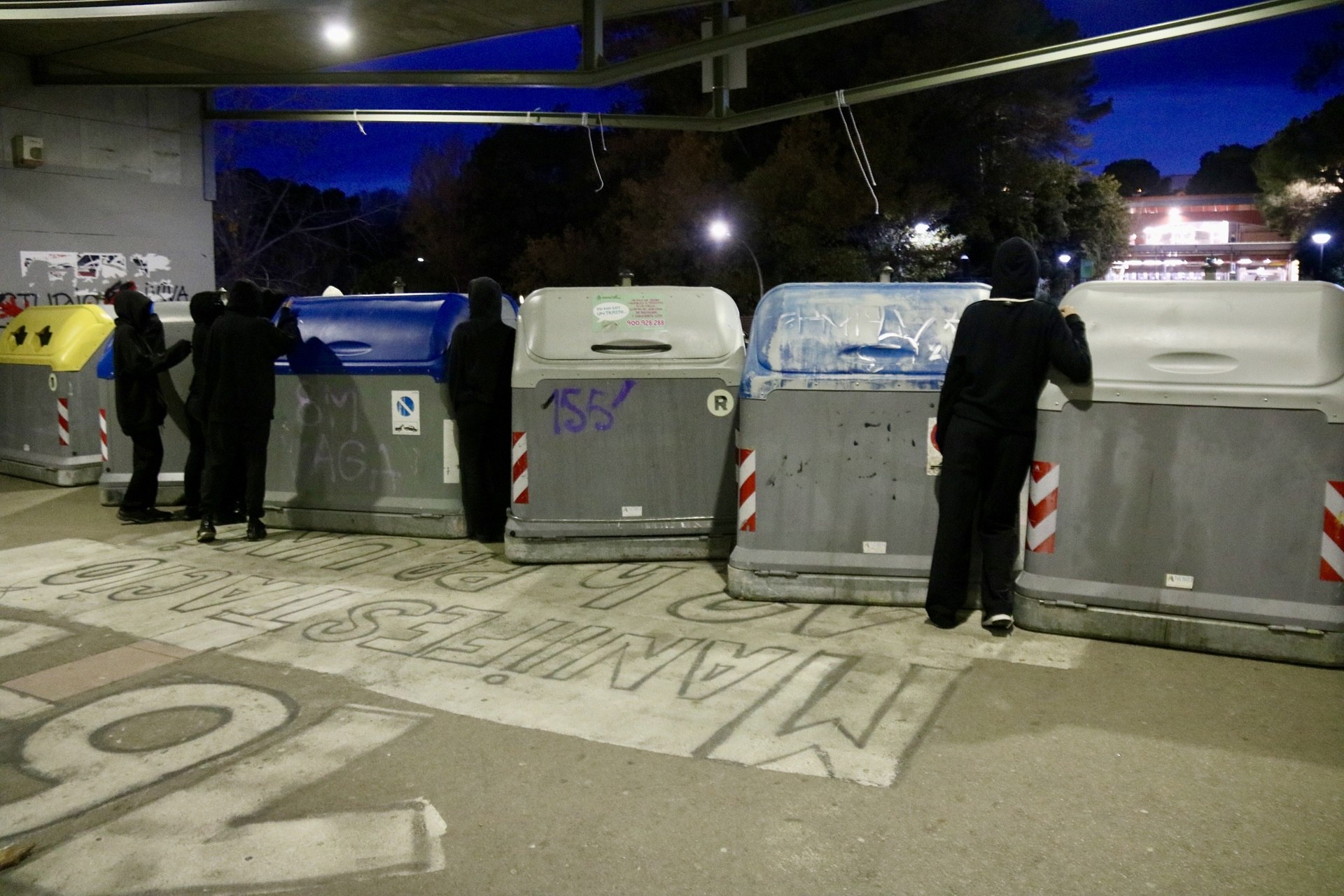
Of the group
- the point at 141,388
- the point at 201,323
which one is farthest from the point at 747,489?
the point at 141,388

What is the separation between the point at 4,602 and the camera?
19.7ft

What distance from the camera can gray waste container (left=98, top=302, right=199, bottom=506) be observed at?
8570 mm

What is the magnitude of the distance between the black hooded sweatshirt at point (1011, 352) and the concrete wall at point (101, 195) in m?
11.4

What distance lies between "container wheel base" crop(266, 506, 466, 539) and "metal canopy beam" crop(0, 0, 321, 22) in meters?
4.12

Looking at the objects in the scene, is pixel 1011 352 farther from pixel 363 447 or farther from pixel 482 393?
pixel 363 447

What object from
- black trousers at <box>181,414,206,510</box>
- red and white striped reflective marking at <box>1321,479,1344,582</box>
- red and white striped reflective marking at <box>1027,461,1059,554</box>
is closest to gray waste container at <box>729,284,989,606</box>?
red and white striped reflective marking at <box>1027,461,1059,554</box>

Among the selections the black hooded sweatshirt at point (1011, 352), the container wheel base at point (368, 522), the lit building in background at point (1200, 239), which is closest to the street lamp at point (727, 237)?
the lit building in background at point (1200, 239)

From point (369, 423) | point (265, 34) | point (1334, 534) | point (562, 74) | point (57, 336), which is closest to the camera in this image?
point (1334, 534)

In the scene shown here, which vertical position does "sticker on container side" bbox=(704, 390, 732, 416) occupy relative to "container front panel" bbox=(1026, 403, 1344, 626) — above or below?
above

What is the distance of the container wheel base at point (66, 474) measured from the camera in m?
9.99

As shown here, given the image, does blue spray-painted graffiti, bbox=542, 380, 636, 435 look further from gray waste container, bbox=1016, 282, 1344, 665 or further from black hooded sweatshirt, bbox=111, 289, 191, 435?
black hooded sweatshirt, bbox=111, 289, 191, 435

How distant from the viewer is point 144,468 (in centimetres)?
820

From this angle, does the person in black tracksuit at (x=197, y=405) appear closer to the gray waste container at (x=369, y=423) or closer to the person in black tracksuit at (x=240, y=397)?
the person in black tracksuit at (x=240, y=397)

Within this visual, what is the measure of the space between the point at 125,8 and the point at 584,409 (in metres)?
5.57
